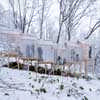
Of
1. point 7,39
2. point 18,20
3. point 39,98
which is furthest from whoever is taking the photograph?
point 18,20

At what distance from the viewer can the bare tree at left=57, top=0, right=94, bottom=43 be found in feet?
11.8

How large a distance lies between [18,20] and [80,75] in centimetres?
366

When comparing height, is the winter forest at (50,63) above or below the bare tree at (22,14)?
below

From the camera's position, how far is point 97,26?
320 cm

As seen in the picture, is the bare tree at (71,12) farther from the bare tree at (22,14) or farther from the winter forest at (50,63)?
the bare tree at (22,14)

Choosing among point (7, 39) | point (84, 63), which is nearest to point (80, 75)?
point (84, 63)

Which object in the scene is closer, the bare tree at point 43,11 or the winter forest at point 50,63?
the winter forest at point 50,63

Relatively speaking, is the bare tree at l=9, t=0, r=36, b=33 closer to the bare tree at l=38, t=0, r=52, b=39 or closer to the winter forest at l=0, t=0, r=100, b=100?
the winter forest at l=0, t=0, r=100, b=100

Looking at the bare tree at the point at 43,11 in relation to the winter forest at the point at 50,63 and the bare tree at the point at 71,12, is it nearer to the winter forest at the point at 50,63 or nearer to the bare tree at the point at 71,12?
the winter forest at the point at 50,63

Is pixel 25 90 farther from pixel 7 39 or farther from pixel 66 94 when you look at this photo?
pixel 7 39

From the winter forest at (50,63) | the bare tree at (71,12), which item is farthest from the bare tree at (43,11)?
the bare tree at (71,12)

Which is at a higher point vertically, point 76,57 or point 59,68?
point 76,57

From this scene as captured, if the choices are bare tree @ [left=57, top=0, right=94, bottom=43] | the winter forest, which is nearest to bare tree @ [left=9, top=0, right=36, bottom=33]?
the winter forest

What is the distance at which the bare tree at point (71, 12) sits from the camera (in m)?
3.59
